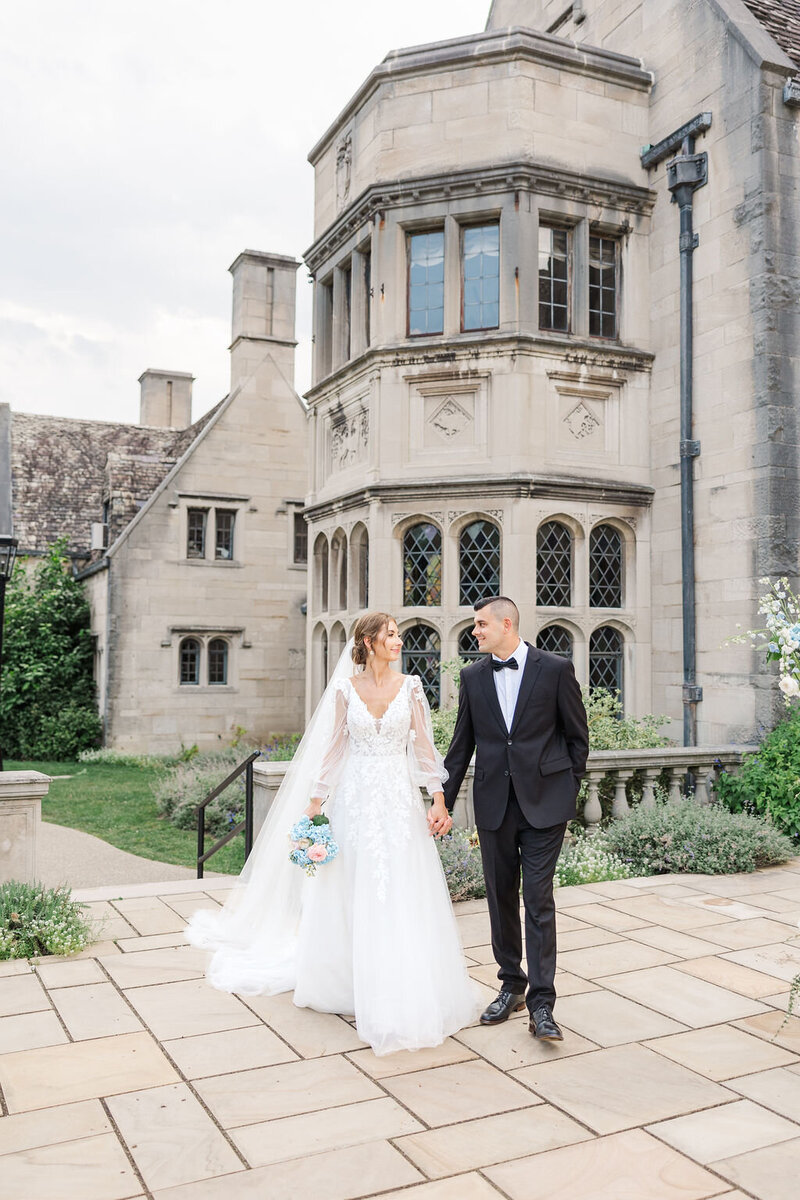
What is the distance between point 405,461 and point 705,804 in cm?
489

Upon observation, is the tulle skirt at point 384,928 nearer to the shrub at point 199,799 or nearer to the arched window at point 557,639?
the arched window at point 557,639

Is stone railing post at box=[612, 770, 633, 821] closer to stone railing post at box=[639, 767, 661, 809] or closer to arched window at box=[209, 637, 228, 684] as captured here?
stone railing post at box=[639, 767, 661, 809]

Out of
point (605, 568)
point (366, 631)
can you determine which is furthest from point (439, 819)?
point (605, 568)

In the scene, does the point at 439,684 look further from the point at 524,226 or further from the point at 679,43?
the point at 679,43

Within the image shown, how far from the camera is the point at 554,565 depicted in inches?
448

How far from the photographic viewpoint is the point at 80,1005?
5.29 meters

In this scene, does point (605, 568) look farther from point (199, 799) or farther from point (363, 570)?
point (199, 799)

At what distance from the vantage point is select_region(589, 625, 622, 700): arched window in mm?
11484

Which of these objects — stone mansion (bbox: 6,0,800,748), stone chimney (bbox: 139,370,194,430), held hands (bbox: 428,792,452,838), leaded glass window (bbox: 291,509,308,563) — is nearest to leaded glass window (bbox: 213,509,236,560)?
leaded glass window (bbox: 291,509,308,563)

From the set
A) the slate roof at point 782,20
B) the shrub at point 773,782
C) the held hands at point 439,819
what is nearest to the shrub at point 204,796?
the shrub at point 773,782

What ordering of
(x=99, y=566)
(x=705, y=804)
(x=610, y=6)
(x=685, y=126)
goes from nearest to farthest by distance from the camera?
(x=705, y=804)
(x=685, y=126)
(x=610, y=6)
(x=99, y=566)

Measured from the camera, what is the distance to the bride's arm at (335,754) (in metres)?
5.51

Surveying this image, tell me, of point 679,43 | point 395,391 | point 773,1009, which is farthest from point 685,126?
point 773,1009

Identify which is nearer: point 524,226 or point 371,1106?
point 371,1106
